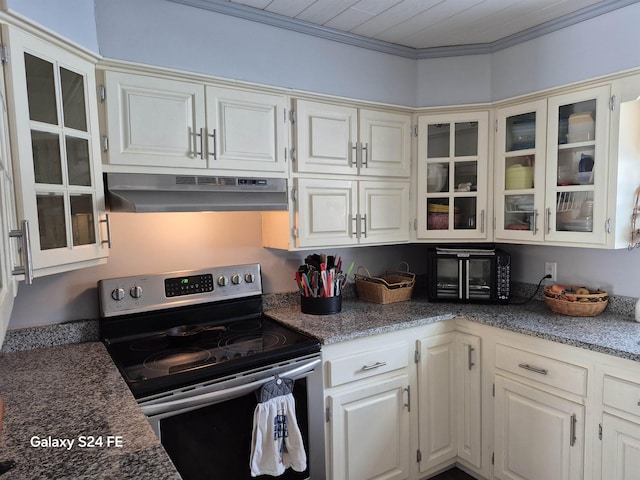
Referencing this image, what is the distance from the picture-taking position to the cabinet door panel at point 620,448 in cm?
163

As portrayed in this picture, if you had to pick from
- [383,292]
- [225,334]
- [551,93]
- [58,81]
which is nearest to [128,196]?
[58,81]

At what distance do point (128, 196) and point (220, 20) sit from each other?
928 millimetres

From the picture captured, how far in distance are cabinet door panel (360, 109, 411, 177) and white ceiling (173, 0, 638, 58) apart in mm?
407

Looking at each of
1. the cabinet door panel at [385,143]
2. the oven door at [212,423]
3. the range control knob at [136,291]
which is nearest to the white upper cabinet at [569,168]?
the cabinet door panel at [385,143]

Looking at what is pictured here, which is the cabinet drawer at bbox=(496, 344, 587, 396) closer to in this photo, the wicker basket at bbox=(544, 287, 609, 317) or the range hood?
the wicker basket at bbox=(544, 287, 609, 317)

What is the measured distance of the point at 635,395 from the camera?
5.32 ft

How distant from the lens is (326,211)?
2258 millimetres

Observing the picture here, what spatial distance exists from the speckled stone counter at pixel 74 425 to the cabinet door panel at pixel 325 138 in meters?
1.29

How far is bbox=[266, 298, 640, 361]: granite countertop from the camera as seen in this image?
5.85 ft

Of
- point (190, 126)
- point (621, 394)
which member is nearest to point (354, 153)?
point (190, 126)

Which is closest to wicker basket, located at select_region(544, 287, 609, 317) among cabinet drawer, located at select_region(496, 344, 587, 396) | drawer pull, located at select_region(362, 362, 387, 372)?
cabinet drawer, located at select_region(496, 344, 587, 396)

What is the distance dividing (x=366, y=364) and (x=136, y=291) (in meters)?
1.11

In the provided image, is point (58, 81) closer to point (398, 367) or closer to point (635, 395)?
point (398, 367)

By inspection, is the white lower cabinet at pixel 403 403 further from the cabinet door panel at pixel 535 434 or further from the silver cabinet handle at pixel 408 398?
the cabinet door panel at pixel 535 434
